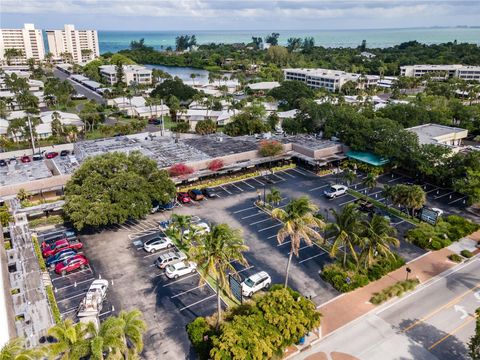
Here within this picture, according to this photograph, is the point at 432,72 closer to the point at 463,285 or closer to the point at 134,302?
the point at 463,285

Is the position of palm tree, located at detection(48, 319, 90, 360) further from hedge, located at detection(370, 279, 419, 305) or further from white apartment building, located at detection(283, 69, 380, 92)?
white apartment building, located at detection(283, 69, 380, 92)

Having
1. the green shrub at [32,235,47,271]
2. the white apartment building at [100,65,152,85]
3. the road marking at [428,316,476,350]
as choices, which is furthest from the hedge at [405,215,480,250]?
the white apartment building at [100,65,152,85]

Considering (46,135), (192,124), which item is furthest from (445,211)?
(46,135)

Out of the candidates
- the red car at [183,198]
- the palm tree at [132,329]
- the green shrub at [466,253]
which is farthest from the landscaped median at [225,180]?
the palm tree at [132,329]

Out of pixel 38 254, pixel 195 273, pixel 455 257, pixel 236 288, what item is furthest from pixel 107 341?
pixel 455 257

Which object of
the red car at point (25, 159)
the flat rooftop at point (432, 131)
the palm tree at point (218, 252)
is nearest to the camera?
the palm tree at point (218, 252)

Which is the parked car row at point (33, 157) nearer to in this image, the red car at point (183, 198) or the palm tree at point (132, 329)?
the red car at point (183, 198)
